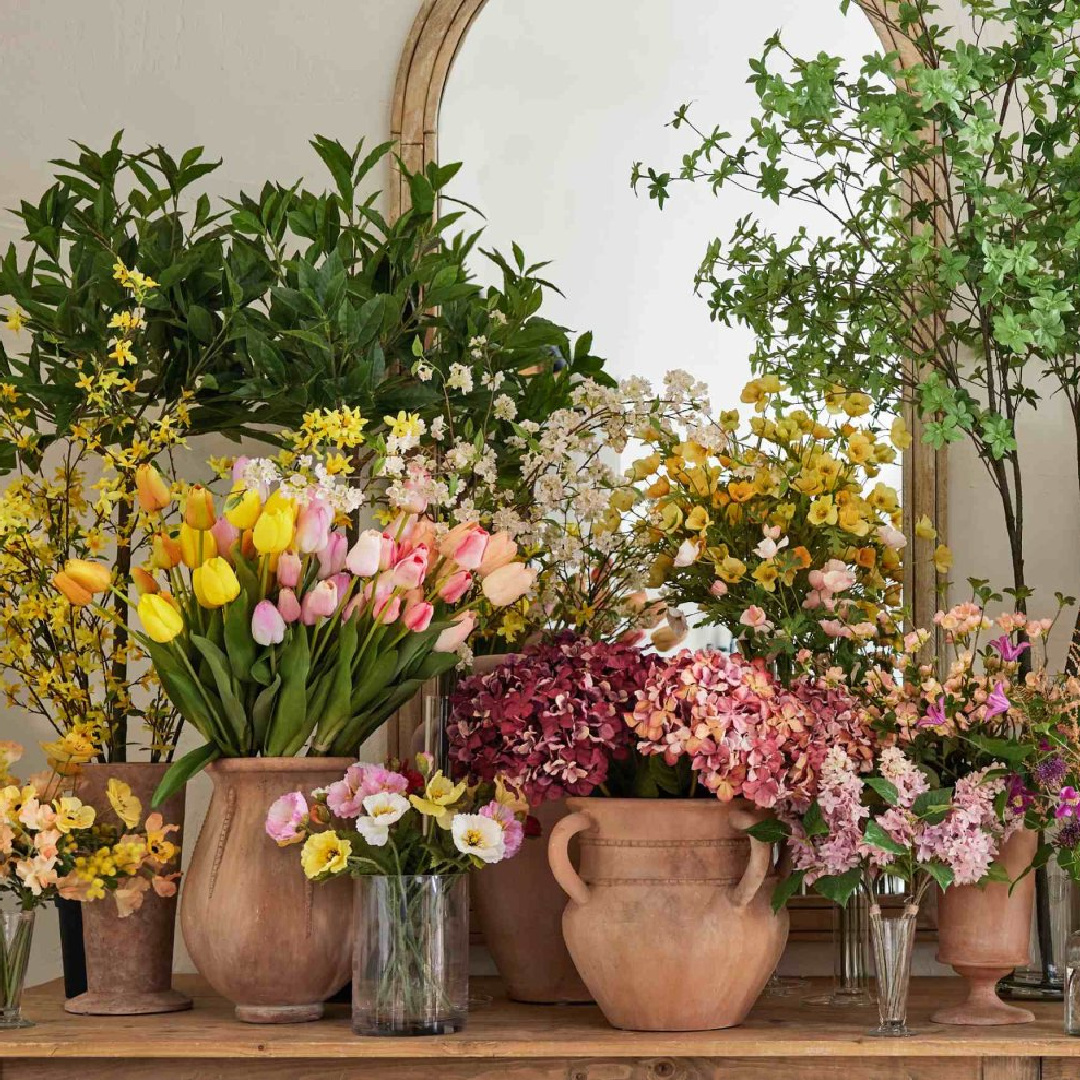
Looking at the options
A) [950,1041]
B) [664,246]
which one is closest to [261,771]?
[950,1041]

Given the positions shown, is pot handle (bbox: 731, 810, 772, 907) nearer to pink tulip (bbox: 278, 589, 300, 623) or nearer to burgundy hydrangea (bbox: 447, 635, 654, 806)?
burgundy hydrangea (bbox: 447, 635, 654, 806)

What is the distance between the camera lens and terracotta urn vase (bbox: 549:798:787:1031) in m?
1.39

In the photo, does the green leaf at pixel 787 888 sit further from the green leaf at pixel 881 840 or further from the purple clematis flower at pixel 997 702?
the purple clematis flower at pixel 997 702

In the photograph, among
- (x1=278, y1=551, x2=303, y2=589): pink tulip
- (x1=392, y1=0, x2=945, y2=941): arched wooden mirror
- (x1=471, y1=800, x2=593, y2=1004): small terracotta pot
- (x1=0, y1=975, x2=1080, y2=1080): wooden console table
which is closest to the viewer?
(x1=0, y1=975, x2=1080, y2=1080): wooden console table

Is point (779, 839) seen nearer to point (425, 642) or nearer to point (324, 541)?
point (425, 642)

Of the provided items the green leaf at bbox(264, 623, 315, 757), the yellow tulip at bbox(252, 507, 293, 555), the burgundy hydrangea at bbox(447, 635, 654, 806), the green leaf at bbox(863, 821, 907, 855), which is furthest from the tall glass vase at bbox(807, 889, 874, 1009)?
the yellow tulip at bbox(252, 507, 293, 555)

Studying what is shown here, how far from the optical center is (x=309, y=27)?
2104mm

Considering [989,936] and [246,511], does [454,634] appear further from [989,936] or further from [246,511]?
[989,936]

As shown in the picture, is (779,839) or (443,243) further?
(443,243)

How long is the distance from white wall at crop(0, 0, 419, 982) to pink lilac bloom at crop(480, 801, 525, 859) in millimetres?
1062

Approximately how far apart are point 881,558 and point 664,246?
0.59 m

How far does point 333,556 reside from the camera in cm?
149

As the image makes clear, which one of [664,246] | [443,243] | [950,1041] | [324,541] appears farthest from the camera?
[664,246]

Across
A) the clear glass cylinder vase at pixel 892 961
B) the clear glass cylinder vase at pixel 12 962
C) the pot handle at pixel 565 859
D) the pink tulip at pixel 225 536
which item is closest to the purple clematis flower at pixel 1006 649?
the clear glass cylinder vase at pixel 892 961
